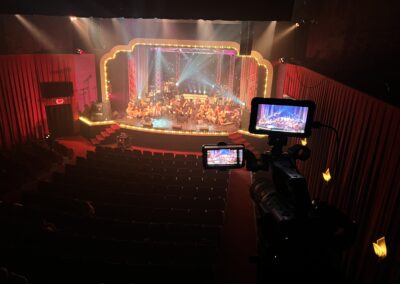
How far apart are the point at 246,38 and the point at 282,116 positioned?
431 inches

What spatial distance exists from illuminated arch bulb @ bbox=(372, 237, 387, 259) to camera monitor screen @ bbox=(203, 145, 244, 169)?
8.51 ft

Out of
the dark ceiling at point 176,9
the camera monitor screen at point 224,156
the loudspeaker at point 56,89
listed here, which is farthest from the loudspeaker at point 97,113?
the camera monitor screen at point 224,156

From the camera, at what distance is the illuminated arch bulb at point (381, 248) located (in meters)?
4.39

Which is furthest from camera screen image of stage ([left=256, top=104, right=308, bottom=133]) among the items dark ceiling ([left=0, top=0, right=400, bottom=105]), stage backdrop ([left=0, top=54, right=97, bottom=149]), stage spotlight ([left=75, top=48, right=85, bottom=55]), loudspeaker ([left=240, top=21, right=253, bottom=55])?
stage spotlight ([left=75, top=48, right=85, bottom=55])

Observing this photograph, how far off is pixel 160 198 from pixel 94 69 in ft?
35.4

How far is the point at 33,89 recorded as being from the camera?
44.8 feet

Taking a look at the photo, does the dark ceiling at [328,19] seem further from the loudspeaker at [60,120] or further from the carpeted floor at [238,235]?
the loudspeaker at [60,120]

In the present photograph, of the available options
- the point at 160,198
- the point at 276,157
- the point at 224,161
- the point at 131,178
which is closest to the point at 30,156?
the point at 131,178

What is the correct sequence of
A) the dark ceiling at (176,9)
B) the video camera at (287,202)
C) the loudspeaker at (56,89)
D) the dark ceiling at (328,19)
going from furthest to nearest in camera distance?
the loudspeaker at (56,89) < the dark ceiling at (176,9) < the dark ceiling at (328,19) < the video camera at (287,202)

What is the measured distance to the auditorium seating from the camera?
17.6 ft

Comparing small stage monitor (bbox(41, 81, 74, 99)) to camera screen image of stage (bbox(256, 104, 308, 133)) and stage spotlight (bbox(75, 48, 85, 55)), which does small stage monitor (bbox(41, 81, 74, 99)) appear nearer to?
stage spotlight (bbox(75, 48, 85, 55))

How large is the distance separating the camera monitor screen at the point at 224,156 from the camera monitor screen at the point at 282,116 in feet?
1.39

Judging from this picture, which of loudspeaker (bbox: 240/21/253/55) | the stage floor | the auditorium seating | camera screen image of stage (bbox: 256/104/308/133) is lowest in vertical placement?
the auditorium seating

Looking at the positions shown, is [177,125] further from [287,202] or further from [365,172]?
[287,202]
